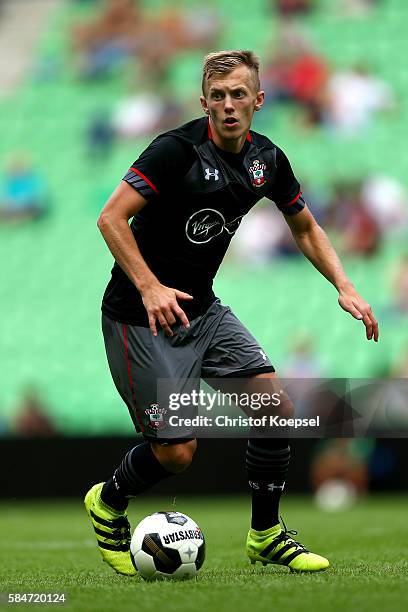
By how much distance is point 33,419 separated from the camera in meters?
13.6

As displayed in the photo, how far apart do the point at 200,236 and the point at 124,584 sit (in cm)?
159

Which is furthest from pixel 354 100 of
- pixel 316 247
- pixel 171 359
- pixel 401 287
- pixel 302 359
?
pixel 171 359

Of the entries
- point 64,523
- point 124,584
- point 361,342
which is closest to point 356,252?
point 361,342

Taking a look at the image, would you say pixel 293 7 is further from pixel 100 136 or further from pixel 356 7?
pixel 100 136

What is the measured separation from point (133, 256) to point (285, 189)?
3.36ft

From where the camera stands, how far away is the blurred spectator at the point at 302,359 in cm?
1354

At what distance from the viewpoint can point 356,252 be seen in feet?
48.0

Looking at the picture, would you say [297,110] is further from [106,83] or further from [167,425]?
[167,425]

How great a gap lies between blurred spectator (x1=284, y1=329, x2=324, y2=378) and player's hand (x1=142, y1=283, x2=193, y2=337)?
28.8ft

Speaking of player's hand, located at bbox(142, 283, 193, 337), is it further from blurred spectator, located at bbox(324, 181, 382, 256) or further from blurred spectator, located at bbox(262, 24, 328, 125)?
blurred spectator, located at bbox(262, 24, 328, 125)

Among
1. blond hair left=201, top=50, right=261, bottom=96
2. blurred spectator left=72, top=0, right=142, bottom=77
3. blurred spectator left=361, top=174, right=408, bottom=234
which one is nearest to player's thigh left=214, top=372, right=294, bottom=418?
blond hair left=201, top=50, right=261, bottom=96

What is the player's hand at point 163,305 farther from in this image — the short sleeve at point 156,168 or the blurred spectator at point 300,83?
the blurred spectator at point 300,83

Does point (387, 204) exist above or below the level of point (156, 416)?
above

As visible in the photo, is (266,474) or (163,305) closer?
(163,305)
